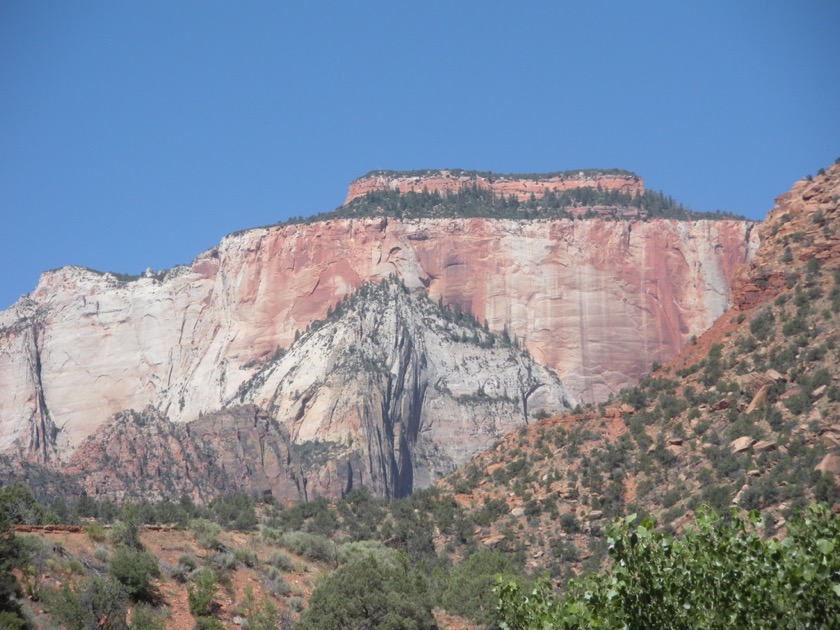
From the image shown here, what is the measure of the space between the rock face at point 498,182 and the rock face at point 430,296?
40.4 feet

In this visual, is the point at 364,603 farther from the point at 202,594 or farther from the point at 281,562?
the point at 281,562

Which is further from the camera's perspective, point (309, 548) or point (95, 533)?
point (309, 548)

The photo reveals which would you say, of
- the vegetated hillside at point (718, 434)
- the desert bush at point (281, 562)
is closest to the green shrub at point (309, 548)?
the desert bush at point (281, 562)

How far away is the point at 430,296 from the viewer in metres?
150

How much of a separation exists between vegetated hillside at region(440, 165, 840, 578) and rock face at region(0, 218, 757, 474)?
71.2 m

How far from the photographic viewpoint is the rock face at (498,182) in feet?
547

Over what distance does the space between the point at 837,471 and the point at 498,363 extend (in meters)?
93.6

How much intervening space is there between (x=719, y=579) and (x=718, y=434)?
4181cm

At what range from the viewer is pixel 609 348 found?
148500mm

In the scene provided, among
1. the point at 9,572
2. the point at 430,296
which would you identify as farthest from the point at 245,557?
the point at 430,296

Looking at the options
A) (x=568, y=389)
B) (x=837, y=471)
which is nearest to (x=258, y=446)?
(x=568, y=389)

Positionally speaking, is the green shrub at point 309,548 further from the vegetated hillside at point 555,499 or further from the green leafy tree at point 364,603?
the green leafy tree at point 364,603

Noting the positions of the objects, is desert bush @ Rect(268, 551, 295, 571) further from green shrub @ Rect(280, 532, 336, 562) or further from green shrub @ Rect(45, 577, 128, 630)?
green shrub @ Rect(45, 577, 128, 630)

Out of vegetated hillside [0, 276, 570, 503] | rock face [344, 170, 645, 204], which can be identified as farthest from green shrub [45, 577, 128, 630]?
rock face [344, 170, 645, 204]
